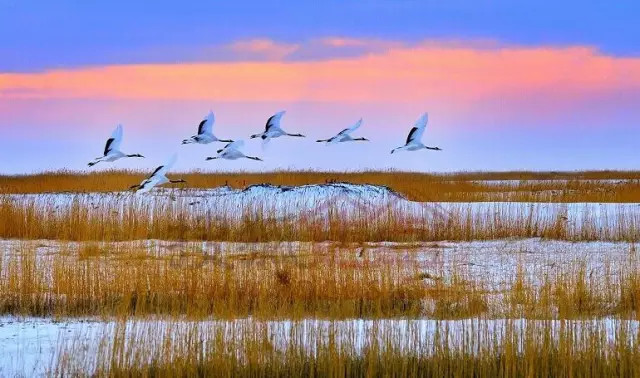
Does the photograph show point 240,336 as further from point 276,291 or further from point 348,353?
point 276,291

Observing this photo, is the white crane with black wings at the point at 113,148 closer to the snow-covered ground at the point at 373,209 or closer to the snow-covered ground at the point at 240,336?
the snow-covered ground at the point at 373,209

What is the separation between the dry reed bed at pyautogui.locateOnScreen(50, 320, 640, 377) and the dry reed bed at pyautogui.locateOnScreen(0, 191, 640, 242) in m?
6.37

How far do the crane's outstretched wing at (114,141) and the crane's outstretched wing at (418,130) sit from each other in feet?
14.7

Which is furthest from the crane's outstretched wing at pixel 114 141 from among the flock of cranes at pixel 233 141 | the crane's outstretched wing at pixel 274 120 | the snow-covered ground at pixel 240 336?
the snow-covered ground at pixel 240 336

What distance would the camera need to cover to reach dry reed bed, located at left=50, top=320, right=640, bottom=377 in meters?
5.50

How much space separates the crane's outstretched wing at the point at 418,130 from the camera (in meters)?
A: 12.6

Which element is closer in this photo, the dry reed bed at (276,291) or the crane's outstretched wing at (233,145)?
the dry reed bed at (276,291)

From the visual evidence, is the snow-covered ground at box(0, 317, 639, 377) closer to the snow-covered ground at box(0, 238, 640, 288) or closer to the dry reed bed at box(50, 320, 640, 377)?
the dry reed bed at box(50, 320, 640, 377)

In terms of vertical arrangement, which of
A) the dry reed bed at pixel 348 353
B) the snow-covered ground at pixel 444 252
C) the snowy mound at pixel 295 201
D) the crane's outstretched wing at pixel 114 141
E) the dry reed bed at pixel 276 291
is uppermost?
the crane's outstretched wing at pixel 114 141

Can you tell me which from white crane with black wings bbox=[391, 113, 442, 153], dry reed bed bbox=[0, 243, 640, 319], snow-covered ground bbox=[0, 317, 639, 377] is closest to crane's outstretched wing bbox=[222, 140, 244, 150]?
white crane with black wings bbox=[391, 113, 442, 153]

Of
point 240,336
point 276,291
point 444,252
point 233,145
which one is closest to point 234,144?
point 233,145

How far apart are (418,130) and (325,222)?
7.01 ft

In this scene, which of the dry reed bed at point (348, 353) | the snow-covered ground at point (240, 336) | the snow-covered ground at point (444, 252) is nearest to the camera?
the dry reed bed at point (348, 353)

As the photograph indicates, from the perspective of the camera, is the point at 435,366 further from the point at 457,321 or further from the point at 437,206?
the point at 437,206
